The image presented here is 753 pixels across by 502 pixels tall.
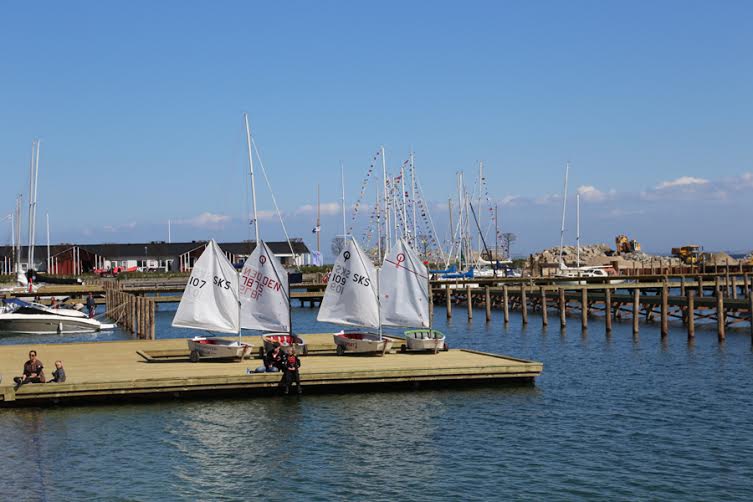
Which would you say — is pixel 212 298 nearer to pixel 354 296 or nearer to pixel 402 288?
pixel 354 296

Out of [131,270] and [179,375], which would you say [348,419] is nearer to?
[179,375]

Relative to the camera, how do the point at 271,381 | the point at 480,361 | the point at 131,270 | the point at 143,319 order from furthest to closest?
the point at 131,270 < the point at 143,319 < the point at 480,361 < the point at 271,381

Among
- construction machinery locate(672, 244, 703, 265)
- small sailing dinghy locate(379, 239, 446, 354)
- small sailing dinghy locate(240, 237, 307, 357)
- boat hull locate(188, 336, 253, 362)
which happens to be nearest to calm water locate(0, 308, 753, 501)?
boat hull locate(188, 336, 253, 362)

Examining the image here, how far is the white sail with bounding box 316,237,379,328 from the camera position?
138ft

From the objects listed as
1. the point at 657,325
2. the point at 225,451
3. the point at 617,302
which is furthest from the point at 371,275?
the point at 617,302

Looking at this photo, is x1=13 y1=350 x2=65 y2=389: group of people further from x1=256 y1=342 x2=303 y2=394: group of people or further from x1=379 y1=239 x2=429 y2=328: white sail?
x1=379 y1=239 x2=429 y2=328: white sail

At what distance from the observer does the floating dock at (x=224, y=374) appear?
32.3 m

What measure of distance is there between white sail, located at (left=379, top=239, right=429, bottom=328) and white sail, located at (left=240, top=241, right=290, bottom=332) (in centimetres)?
439

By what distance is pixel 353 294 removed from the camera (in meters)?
42.2

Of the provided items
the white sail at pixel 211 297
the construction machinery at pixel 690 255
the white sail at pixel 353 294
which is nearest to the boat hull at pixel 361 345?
the white sail at pixel 353 294

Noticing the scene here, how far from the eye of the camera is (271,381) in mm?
34062

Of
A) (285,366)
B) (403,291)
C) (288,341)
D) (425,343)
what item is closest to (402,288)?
(403,291)

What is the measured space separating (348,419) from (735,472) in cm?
1203

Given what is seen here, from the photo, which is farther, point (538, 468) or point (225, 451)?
point (225, 451)
